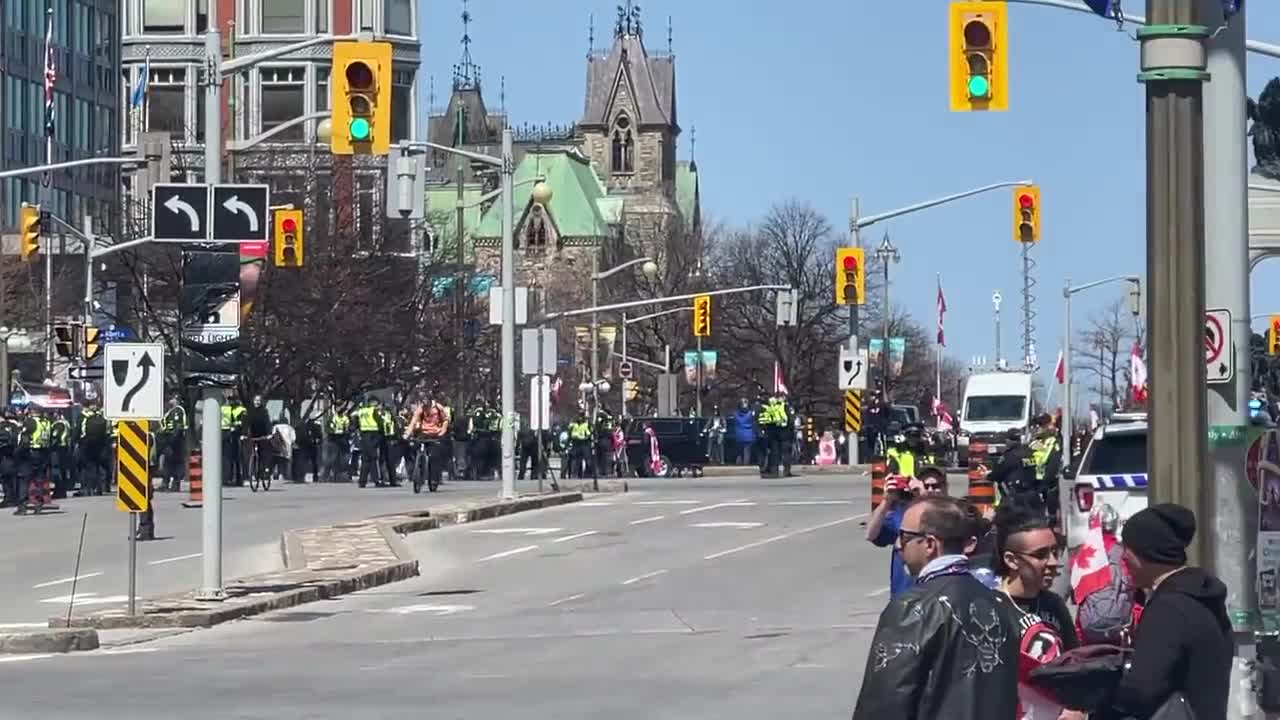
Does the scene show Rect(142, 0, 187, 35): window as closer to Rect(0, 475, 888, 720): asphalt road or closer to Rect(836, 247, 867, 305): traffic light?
Rect(836, 247, 867, 305): traffic light

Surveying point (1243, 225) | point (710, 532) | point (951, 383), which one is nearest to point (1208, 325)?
point (1243, 225)

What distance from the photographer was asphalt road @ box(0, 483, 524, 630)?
25.8 m

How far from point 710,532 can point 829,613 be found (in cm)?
1154

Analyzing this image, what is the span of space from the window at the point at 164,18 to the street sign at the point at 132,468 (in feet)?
285

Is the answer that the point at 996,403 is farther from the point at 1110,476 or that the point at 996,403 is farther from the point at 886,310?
the point at 1110,476

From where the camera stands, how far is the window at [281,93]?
105 meters

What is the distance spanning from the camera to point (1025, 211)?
41.1 meters

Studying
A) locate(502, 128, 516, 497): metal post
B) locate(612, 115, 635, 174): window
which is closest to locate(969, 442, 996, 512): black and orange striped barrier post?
locate(502, 128, 516, 497): metal post

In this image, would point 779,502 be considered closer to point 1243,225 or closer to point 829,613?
point 829,613

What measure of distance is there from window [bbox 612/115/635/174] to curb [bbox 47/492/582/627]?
156 metres

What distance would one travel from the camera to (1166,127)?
867 centimetres

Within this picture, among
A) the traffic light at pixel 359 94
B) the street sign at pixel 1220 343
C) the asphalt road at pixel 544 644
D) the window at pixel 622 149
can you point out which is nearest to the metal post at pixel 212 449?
the asphalt road at pixel 544 644

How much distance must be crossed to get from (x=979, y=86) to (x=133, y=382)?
8.14 meters

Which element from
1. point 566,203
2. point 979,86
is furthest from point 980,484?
point 566,203
